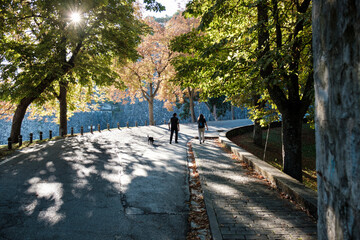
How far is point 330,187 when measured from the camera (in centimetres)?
149

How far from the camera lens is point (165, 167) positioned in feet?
26.6

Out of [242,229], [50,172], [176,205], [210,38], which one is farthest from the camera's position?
[210,38]

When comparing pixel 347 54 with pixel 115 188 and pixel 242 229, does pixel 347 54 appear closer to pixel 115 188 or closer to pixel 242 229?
pixel 242 229

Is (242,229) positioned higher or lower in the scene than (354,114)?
lower

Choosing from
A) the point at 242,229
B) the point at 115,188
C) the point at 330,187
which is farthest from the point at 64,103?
the point at 330,187

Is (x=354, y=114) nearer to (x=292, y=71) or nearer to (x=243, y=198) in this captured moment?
(x=243, y=198)

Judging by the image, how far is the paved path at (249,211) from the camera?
355cm

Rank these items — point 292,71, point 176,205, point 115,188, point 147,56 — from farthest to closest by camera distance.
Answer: point 147,56
point 292,71
point 115,188
point 176,205

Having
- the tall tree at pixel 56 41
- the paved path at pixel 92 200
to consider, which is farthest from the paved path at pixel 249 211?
the tall tree at pixel 56 41

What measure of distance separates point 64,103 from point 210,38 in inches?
616

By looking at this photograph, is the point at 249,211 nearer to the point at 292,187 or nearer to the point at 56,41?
the point at 292,187

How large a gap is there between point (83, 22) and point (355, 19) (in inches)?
649

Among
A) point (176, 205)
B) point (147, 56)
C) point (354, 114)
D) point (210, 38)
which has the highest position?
point (147, 56)

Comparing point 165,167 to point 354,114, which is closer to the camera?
point 354,114
